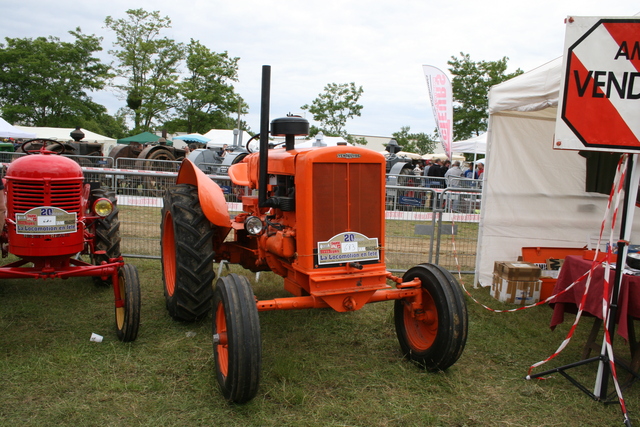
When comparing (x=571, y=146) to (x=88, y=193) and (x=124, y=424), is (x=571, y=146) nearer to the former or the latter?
(x=124, y=424)

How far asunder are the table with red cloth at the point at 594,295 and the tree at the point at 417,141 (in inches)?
1902

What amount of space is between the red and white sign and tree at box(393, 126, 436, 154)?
1926 inches

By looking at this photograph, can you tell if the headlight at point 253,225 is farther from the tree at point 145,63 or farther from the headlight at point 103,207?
the tree at point 145,63

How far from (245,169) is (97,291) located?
6.60 feet

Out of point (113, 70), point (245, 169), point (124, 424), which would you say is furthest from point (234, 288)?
point (113, 70)

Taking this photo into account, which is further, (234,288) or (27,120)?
(27,120)

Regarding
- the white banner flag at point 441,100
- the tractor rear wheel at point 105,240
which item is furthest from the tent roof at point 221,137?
the tractor rear wheel at point 105,240

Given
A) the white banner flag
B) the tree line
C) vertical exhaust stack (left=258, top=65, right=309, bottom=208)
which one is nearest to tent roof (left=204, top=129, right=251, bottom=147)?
the tree line

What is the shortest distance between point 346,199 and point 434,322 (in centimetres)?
108

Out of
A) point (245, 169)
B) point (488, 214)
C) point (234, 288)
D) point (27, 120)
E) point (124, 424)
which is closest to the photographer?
point (124, 424)

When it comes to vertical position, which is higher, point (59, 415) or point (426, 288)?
point (426, 288)

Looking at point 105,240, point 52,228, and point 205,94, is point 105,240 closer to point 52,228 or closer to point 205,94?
point 52,228

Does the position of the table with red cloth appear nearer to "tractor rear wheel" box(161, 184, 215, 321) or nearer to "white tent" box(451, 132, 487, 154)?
"tractor rear wheel" box(161, 184, 215, 321)

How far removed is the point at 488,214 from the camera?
5.88 metres
